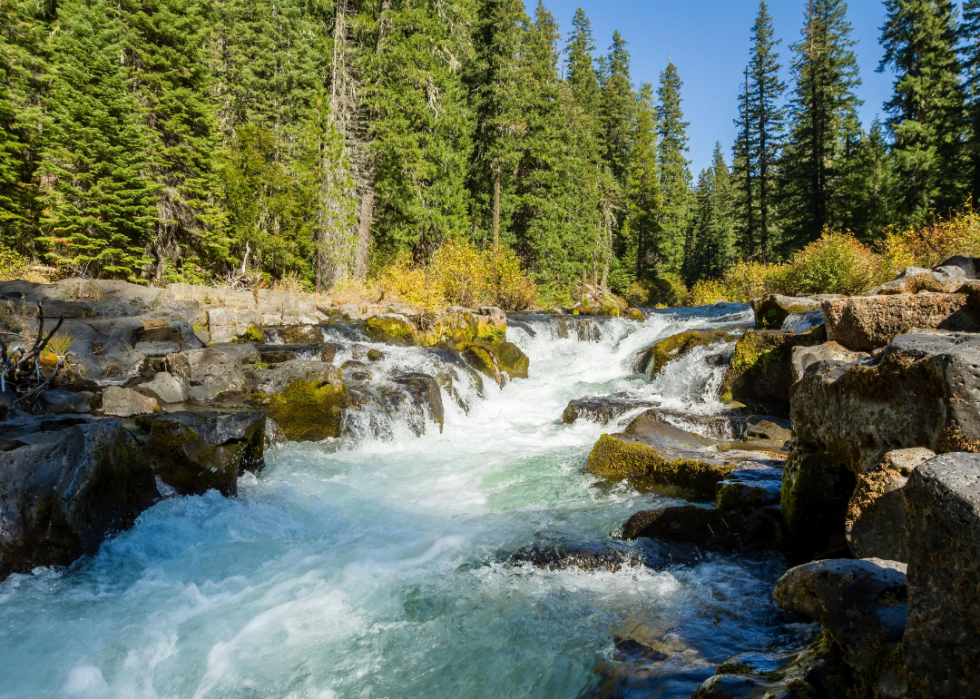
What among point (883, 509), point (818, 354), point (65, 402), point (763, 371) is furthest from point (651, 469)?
point (65, 402)

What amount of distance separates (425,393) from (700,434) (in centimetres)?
499

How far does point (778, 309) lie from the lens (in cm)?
1136

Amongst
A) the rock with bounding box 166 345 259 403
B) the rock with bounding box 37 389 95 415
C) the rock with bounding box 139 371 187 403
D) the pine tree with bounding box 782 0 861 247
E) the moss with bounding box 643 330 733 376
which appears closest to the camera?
the rock with bounding box 37 389 95 415

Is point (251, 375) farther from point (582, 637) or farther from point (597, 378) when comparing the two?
point (597, 378)

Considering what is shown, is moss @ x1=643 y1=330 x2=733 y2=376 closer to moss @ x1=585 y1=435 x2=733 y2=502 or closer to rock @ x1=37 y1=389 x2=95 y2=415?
moss @ x1=585 y1=435 x2=733 y2=502

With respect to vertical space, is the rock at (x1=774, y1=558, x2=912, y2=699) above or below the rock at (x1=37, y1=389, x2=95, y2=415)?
below

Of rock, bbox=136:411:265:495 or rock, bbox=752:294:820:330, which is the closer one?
rock, bbox=136:411:265:495

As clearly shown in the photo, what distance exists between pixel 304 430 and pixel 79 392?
325cm

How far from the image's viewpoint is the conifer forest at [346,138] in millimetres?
16297

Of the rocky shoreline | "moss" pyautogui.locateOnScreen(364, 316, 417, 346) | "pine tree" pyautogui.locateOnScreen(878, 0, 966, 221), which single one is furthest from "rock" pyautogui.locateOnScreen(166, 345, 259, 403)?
"pine tree" pyautogui.locateOnScreen(878, 0, 966, 221)

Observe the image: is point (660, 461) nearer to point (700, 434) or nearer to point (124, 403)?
point (700, 434)

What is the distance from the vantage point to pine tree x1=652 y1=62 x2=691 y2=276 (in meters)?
45.4

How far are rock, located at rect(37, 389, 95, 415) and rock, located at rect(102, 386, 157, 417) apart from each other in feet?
0.63

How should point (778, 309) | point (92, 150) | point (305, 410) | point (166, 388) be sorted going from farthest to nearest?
point (92, 150)
point (778, 309)
point (305, 410)
point (166, 388)
